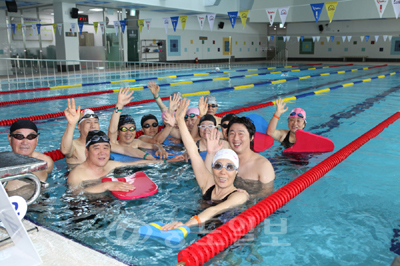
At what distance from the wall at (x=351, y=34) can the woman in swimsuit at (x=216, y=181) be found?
29019 mm

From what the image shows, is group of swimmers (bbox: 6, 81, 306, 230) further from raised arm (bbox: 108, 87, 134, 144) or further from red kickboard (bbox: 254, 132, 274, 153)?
red kickboard (bbox: 254, 132, 274, 153)

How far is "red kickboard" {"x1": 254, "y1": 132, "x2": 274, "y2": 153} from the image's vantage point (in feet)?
17.2

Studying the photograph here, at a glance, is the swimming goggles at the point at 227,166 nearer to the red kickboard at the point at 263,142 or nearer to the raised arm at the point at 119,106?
the raised arm at the point at 119,106

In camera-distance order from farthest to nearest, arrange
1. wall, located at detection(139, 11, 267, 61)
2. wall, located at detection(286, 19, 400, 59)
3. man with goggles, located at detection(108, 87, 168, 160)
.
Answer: wall, located at detection(286, 19, 400, 59) < wall, located at detection(139, 11, 267, 61) < man with goggles, located at detection(108, 87, 168, 160)

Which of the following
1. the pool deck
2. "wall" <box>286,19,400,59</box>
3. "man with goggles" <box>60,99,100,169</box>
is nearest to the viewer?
the pool deck

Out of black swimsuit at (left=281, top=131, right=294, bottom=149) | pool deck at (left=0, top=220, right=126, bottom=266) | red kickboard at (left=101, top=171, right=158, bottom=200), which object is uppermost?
pool deck at (left=0, top=220, right=126, bottom=266)

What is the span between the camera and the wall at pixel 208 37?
2367cm

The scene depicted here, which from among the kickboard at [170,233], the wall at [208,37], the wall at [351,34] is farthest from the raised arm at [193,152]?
the wall at [351,34]

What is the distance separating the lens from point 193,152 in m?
3.16

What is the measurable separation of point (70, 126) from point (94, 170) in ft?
1.67

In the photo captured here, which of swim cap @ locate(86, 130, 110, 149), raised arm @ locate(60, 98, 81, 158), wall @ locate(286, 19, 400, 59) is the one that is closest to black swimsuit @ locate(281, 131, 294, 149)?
swim cap @ locate(86, 130, 110, 149)

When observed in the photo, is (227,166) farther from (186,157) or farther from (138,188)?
(186,157)

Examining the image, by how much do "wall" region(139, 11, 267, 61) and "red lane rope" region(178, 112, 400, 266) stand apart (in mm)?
19119

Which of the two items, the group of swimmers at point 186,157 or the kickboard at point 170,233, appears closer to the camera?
the kickboard at point 170,233
